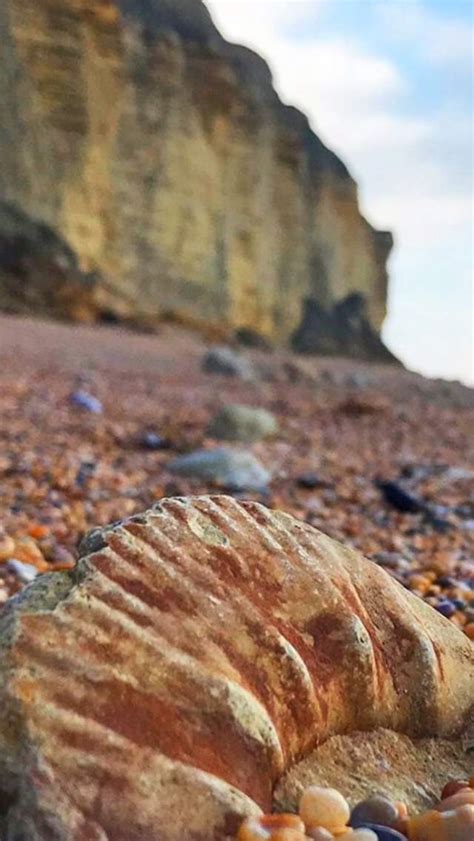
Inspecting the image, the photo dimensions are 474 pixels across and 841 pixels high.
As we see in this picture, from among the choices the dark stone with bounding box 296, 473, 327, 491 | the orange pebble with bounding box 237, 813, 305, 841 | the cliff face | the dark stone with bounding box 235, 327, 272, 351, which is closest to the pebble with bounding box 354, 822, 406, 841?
the orange pebble with bounding box 237, 813, 305, 841

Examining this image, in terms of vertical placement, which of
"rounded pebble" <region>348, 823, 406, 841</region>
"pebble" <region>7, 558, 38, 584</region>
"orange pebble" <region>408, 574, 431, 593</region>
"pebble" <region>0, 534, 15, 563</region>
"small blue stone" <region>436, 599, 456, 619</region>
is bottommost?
"pebble" <region>7, 558, 38, 584</region>

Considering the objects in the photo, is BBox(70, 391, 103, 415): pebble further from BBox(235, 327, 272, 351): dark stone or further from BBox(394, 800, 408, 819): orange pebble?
BBox(235, 327, 272, 351): dark stone

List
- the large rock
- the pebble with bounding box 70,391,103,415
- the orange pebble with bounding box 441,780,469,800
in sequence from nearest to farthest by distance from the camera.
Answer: the large rock → the orange pebble with bounding box 441,780,469,800 → the pebble with bounding box 70,391,103,415

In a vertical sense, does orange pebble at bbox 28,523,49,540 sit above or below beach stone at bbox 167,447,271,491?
below

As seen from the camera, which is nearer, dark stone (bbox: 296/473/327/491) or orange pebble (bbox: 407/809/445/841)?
orange pebble (bbox: 407/809/445/841)

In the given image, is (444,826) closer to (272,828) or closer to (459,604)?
(272,828)

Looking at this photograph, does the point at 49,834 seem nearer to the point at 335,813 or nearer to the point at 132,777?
the point at 132,777
